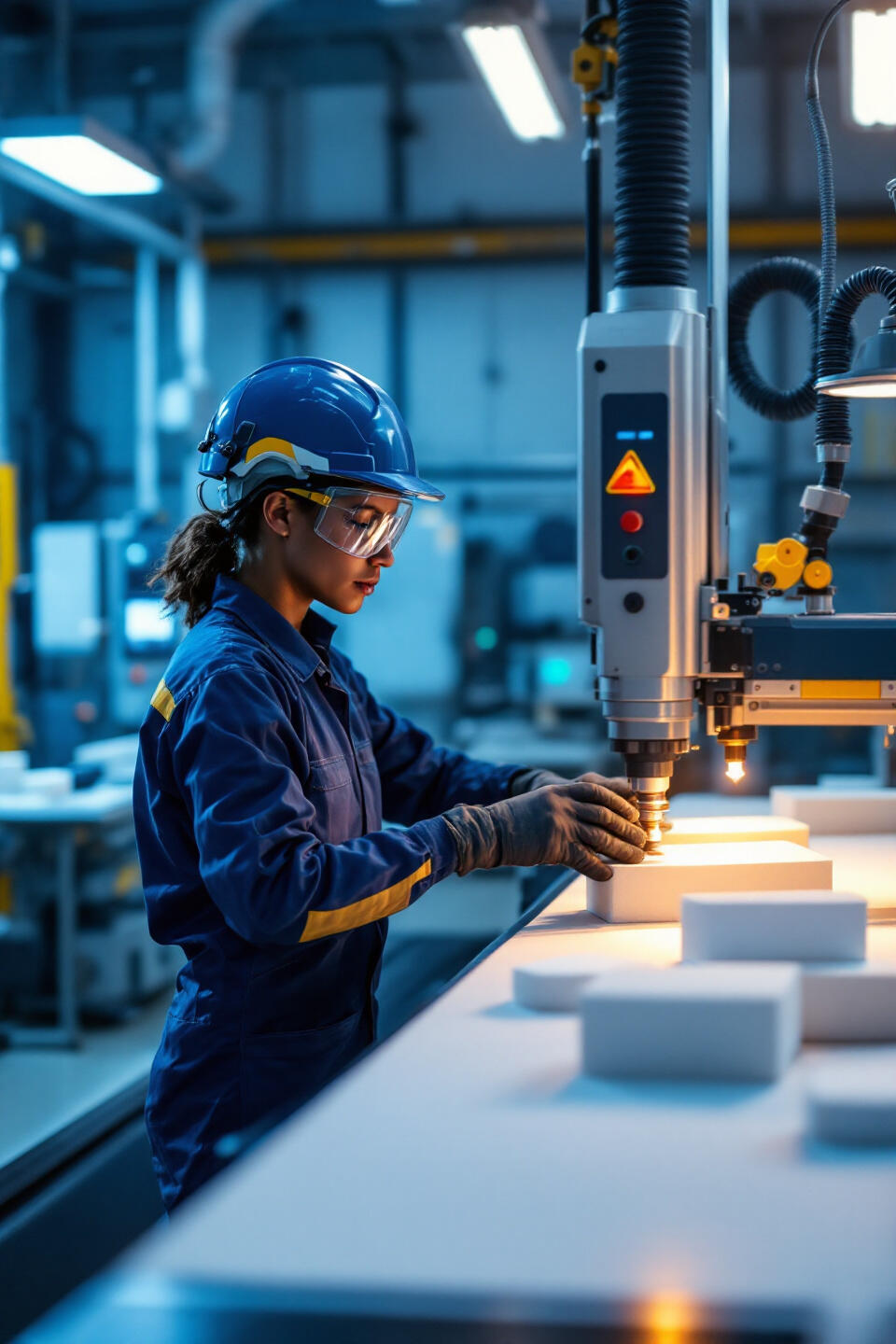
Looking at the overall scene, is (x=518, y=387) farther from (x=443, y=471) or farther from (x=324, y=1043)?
(x=324, y=1043)

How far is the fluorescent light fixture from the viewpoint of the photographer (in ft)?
8.28

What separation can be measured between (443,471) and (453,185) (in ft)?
4.78

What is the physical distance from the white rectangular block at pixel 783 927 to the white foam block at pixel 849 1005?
73 millimetres

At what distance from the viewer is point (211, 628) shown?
1539mm

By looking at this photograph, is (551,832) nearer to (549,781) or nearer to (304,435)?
(549,781)


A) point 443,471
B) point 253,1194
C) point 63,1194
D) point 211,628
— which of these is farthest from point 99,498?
point 253,1194

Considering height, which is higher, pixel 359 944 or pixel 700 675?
pixel 700 675

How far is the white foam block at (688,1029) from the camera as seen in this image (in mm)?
996

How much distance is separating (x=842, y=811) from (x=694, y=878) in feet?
2.33

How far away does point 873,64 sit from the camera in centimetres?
259

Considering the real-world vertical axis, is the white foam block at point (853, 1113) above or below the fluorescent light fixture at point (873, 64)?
below

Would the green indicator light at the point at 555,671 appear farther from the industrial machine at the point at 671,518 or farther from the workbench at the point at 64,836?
the industrial machine at the point at 671,518

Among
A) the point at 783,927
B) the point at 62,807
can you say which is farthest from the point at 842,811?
the point at 62,807

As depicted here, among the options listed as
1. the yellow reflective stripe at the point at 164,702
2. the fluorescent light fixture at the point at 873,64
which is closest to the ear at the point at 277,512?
the yellow reflective stripe at the point at 164,702
